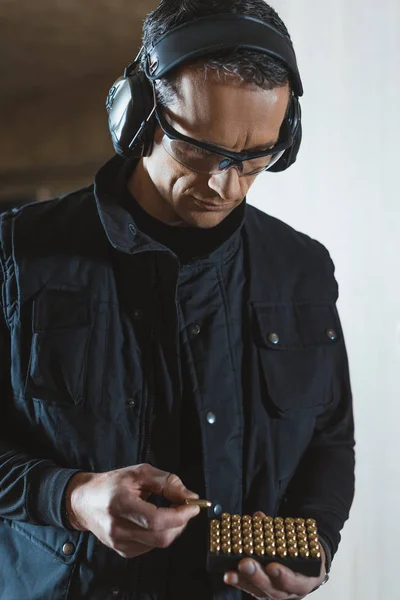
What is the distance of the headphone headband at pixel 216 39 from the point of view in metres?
0.75

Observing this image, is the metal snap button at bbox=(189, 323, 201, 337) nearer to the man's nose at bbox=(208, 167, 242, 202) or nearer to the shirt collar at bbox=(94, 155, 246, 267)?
the shirt collar at bbox=(94, 155, 246, 267)

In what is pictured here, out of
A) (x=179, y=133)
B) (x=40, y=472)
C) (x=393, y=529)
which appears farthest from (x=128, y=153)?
(x=393, y=529)

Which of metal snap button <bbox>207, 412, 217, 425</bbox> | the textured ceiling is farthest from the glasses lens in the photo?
the textured ceiling

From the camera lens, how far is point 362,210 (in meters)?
1.46

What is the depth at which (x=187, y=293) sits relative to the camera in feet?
3.06

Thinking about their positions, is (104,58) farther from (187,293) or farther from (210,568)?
(210,568)

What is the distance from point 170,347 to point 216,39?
0.41 meters

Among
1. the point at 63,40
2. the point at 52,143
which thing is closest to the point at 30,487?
the point at 63,40

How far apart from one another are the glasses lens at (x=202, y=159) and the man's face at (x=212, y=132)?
10 millimetres

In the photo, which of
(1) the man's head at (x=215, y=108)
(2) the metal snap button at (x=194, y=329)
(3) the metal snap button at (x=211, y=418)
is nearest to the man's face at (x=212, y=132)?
(1) the man's head at (x=215, y=108)

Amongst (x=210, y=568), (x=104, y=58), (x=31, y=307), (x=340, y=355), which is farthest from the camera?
(x=104, y=58)

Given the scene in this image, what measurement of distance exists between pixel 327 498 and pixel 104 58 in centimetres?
328

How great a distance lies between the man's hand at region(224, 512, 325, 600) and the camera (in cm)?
77

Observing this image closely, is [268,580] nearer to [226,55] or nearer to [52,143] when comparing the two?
[226,55]
